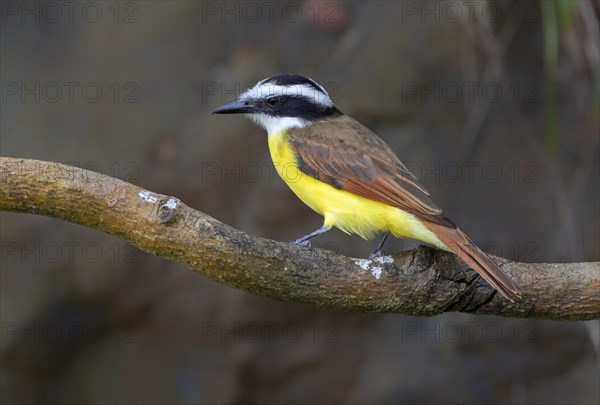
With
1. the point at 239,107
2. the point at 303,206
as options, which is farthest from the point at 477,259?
the point at 303,206

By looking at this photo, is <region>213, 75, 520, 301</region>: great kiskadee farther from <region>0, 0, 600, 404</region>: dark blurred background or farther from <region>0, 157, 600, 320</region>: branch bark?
<region>0, 0, 600, 404</region>: dark blurred background

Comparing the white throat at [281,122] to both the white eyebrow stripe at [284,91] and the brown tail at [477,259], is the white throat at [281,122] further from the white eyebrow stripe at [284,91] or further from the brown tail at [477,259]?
the brown tail at [477,259]

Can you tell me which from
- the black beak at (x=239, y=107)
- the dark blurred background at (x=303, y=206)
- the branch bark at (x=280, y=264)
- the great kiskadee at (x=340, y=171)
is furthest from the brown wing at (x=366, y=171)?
the dark blurred background at (x=303, y=206)

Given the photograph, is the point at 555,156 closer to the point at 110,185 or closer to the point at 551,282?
the point at 551,282

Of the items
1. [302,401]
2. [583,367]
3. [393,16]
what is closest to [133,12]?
[393,16]

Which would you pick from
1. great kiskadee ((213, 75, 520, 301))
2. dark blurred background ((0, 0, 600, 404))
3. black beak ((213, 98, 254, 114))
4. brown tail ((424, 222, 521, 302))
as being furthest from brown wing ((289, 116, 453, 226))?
dark blurred background ((0, 0, 600, 404))

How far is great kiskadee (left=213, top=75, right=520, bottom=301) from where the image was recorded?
4098 millimetres

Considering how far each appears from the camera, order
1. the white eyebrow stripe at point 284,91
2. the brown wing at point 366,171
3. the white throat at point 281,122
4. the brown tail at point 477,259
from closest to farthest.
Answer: the brown tail at point 477,259 < the brown wing at point 366,171 < the white eyebrow stripe at point 284,91 < the white throat at point 281,122

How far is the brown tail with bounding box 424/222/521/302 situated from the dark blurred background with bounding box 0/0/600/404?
79.1 inches

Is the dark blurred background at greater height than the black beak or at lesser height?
lesser

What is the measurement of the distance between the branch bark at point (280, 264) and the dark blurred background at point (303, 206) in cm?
203

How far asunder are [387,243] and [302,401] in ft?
4.09

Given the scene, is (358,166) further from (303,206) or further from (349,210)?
(303,206)

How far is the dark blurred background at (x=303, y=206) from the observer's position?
590cm
